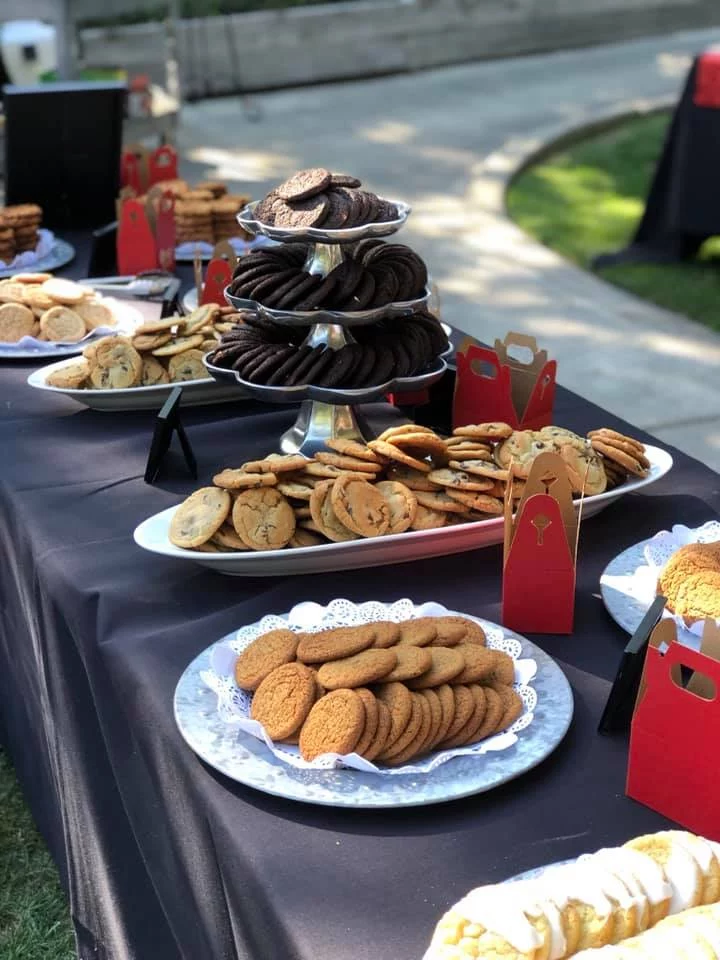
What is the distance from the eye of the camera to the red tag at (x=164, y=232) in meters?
3.17

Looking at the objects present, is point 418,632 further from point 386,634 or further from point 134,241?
point 134,241

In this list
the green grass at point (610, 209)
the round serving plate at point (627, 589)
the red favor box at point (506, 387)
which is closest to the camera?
the round serving plate at point (627, 589)

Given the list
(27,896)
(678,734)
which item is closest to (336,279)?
(678,734)

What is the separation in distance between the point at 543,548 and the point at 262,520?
398 mm

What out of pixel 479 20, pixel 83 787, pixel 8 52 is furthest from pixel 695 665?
pixel 479 20

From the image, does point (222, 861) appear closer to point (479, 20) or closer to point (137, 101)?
point (137, 101)

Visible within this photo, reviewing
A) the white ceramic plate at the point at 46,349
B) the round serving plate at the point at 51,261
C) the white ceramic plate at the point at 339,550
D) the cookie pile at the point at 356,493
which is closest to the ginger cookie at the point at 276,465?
the cookie pile at the point at 356,493

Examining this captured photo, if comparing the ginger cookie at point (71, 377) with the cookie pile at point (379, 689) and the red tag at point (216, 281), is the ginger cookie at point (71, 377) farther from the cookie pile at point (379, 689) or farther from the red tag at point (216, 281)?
the cookie pile at point (379, 689)

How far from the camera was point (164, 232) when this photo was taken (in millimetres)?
3189

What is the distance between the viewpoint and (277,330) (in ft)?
6.87

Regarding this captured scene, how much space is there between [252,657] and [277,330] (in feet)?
2.66

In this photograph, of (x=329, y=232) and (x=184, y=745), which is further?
(x=329, y=232)

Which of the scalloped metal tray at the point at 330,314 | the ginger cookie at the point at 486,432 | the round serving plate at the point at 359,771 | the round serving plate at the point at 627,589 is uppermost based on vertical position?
the scalloped metal tray at the point at 330,314

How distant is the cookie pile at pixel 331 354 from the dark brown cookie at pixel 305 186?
220mm
